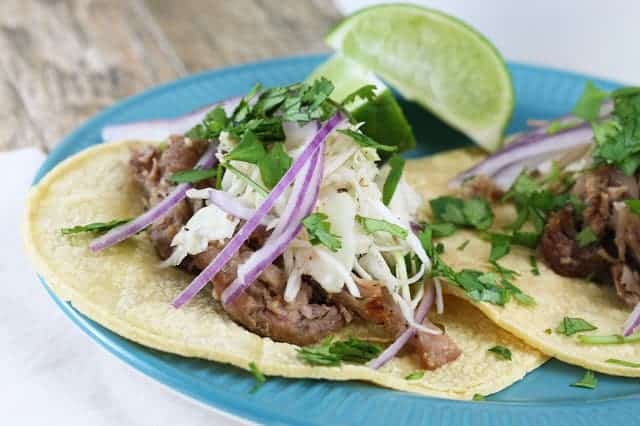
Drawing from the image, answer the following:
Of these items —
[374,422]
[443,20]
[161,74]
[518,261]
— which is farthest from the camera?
[161,74]

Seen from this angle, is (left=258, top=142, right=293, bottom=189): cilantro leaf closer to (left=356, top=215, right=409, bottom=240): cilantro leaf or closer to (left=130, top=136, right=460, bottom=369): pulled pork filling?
(left=130, top=136, right=460, bottom=369): pulled pork filling

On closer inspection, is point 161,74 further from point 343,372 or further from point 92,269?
point 343,372

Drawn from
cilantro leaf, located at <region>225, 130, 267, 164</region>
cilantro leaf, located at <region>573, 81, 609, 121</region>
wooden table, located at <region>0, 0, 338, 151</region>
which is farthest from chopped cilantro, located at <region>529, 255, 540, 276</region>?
wooden table, located at <region>0, 0, 338, 151</region>

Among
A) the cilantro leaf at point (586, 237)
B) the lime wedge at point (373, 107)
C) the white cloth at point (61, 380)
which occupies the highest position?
the lime wedge at point (373, 107)

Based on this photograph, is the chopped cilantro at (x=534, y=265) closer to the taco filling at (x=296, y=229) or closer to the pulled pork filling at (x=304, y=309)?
the taco filling at (x=296, y=229)

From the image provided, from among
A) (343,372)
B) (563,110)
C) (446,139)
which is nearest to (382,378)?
(343,372)

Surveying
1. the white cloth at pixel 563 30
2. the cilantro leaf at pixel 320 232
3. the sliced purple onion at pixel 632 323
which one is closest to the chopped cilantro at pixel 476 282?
the sliced purple onion at pixel 632 323

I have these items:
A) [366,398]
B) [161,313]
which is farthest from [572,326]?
[161,313]
